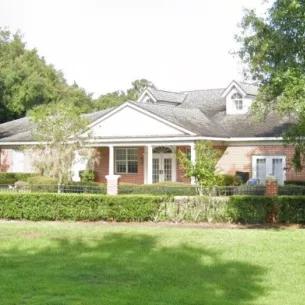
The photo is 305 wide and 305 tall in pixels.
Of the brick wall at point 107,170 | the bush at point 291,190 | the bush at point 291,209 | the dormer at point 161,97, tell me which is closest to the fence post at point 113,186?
the bush at point 291,190

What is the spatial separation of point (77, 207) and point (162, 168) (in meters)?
16.4

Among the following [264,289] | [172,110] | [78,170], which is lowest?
[264,289]

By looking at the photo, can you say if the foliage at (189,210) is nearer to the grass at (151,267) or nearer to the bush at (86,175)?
the grass at (151,267)

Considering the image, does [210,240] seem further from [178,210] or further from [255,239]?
[178,210]

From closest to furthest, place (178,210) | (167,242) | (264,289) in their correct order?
(264,289) < (167,242) < (178,210)

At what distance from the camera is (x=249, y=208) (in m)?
21.5

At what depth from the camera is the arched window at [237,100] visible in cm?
3919

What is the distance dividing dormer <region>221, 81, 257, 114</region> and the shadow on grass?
24.4 meters

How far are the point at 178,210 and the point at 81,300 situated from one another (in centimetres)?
1325

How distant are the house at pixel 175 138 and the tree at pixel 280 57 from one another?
9417 mm

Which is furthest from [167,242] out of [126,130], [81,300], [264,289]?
[126,130]

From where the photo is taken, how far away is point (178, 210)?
22156 mm

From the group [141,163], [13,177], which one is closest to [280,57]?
[141,163]

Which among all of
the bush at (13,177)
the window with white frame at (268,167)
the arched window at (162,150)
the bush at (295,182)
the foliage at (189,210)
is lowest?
the foliage at (189,210)
